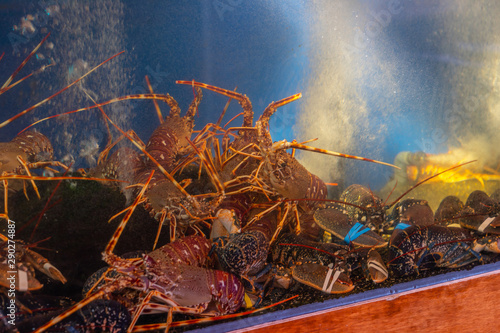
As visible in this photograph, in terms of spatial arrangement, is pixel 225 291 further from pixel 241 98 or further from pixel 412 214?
pixel 241 98

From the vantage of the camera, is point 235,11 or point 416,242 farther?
point 235,11

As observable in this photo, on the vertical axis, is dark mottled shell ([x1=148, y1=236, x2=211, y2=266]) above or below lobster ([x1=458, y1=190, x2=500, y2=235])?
below

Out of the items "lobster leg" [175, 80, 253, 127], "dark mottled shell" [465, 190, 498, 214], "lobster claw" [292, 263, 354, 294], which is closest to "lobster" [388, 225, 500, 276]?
"lobster claw" [292, 263, 354, 294]

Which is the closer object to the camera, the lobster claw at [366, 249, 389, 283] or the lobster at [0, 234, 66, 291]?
the lobster at [0, 234, 66, 291]

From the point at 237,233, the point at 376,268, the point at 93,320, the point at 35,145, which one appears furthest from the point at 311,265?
the point at 35,145

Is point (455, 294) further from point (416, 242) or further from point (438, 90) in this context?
point (438, 90)

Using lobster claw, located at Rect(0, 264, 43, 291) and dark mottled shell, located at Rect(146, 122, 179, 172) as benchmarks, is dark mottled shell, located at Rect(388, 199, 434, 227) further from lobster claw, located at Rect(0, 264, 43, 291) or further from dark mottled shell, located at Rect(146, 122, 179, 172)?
lobster claw, located at Rect(0, 264, 43, 291)

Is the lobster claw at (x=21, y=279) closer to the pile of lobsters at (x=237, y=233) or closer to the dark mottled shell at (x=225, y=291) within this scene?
the pile of lobsters at (x=237, y=233)

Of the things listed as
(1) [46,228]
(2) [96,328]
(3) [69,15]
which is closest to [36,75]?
(3) [69,15]
